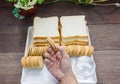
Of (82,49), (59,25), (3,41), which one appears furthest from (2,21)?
(82,49)

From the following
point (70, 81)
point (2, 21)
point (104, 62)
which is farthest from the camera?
point (2, 21)

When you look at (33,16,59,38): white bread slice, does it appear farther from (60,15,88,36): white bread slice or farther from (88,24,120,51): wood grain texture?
(88,24,120,51): wood grain texture

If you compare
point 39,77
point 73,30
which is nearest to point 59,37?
point 73,30

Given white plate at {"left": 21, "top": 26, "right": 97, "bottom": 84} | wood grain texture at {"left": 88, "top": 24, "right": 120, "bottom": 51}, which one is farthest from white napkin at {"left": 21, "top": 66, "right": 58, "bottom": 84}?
wood grain texture at {"left": 88, "top": 24, "right": 120, "bottom": 51}

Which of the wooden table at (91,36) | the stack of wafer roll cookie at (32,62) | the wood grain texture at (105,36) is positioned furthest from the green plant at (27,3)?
the stack of wafer roll cookie at (32,62)

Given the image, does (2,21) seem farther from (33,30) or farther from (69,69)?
(69,69)

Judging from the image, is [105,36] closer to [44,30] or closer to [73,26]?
[73,26]

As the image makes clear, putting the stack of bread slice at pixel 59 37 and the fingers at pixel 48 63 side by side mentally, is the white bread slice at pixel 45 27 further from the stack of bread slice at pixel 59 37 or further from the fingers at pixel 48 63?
the fingers at pixel 48 63
